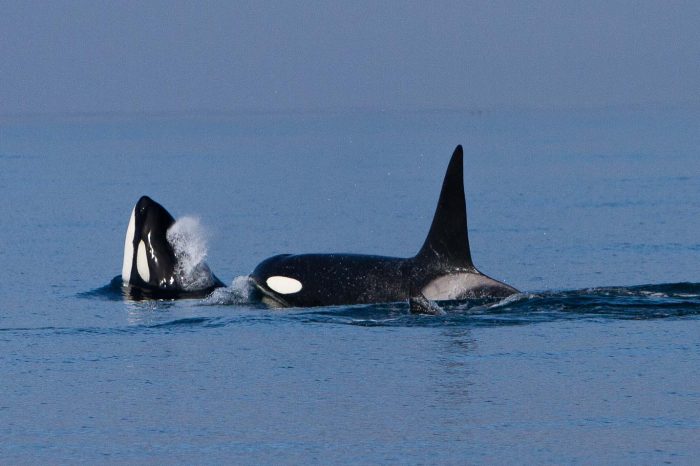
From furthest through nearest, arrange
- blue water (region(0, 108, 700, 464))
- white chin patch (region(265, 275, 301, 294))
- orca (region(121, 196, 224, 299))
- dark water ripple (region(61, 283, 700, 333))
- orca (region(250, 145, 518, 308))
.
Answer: orca (region(121, 196, 224, 299))
white chin patch (region(265, 275, 301, 294))
orca (region(250, 145, 518, 308))
dark water ripple (region(61, 283, 700, 333))
blue water (region(0, 108, 700, 464))

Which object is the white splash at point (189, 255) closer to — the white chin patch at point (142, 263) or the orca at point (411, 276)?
the white chin patch at point (142, 263)

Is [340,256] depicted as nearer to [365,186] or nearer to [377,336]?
[377,336]

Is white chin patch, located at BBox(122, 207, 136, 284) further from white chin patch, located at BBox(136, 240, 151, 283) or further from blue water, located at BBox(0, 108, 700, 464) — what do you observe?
blue water, located at BBox(0, 108, 700, 464)

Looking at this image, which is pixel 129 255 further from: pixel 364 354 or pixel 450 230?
pixel 364 354

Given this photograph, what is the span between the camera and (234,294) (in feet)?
41.7

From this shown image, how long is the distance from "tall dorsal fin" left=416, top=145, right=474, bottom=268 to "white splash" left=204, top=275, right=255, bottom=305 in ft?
6.87

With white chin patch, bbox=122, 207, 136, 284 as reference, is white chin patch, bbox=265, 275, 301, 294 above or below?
below

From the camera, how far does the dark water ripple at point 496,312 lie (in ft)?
35.3

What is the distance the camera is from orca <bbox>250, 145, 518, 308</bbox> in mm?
11570

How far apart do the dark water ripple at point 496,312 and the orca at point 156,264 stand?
1.11 metres

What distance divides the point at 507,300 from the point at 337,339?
6.72 feet

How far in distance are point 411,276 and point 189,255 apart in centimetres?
295

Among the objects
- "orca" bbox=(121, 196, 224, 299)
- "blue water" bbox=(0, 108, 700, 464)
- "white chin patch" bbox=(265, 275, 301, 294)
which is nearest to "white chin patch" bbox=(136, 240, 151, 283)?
"orca" bbox=(121, 196, 224, 299)

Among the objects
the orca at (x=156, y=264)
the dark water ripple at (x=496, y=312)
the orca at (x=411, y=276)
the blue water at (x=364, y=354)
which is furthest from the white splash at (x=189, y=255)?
the dark water ripple at (x=496, y=312)
